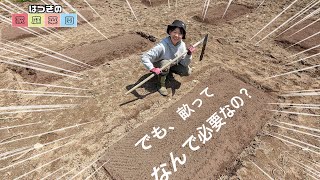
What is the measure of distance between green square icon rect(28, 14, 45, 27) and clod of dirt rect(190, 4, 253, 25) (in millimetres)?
4871

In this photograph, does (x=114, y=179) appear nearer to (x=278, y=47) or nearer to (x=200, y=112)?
(x=200, y=112)

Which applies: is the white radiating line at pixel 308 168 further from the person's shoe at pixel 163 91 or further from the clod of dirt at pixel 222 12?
the clod of dirt at pixel 222 12

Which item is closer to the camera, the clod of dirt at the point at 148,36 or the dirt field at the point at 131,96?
the dirt field at the point at 131,96

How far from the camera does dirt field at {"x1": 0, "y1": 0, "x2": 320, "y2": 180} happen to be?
3.56m

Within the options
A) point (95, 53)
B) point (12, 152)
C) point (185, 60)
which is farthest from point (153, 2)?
point (12, 152)

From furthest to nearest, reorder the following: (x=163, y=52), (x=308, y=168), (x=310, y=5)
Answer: (x=310, y=5) < (x=163, y=52) < (x=308, y=168)

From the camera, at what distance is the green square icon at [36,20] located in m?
7.42

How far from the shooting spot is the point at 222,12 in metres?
8.27

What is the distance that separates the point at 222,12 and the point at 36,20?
6.12 m

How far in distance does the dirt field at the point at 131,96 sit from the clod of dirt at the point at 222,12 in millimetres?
67

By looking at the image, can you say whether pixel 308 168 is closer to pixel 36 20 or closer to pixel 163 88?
pixel 163 88

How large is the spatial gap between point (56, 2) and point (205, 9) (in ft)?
18.5

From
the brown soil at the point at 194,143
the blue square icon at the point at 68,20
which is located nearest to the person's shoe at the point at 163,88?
the brown soil at the point at 194,143

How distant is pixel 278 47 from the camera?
20.8 feet
